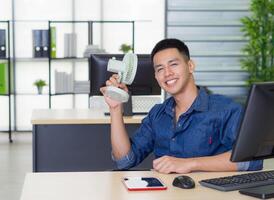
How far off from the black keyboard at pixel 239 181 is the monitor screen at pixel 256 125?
14cm

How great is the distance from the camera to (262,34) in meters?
6.92

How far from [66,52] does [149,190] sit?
15.8 ft

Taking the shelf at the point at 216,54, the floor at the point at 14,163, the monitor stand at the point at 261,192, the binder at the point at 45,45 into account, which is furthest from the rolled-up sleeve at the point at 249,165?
the shelf at the point at 216,54

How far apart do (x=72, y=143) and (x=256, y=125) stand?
2.42 metres

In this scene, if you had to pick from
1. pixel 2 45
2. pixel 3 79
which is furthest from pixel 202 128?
pixel 2 45

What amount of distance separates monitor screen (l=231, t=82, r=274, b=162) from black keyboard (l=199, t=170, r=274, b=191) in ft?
0.46

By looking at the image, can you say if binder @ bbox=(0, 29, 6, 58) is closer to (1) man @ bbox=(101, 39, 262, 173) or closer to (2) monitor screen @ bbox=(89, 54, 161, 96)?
(2) monitor screen @ bbox=(89, 54, 161, 96)

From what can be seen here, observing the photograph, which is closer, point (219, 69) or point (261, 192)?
point (261, 192)

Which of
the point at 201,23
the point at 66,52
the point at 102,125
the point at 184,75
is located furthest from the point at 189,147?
the point at 201,23

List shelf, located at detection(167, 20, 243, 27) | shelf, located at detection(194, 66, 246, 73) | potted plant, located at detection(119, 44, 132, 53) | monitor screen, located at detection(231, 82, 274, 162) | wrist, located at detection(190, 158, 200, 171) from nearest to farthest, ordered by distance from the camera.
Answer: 1. monitor screen, located at detection(231, 82, 274, 162)
2. wrist, located at detection(190, 158, 200, 171)
3. potted plant, located at detection(119, 44, 132, 53)
4. shelf, located at detection(167, 20, 243, 27)
5. shelf, located at detection(194, 66, 246, 73)

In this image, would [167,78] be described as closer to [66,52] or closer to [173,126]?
[173,126]

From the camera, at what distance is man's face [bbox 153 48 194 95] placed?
2.57 m

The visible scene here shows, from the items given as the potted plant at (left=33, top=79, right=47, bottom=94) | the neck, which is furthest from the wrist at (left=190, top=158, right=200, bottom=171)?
the potted plant at (left=33, top=79, right=47, bottom=94)

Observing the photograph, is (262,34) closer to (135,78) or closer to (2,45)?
(2,45)
